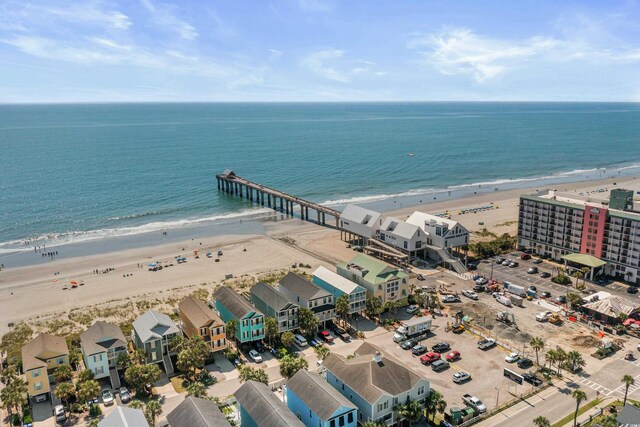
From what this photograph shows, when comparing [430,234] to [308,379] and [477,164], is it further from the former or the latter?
[477,164]

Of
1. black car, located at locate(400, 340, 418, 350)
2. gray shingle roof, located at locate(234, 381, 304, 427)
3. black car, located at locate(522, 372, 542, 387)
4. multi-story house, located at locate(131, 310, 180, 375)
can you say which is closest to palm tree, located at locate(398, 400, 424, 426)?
gray shingle roof, located at locate(234, 381, 304, 427)

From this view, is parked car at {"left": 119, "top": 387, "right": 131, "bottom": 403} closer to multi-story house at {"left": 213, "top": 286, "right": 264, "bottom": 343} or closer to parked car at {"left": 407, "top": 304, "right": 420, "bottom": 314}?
multi-story house at {"left": 213, "top": 286, "right": 264, "bottom": 343}

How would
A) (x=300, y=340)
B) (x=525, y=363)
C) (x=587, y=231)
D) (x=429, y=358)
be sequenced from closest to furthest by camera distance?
(x=525, y=363) → (x=429, y=358) → (x=300, y=340) → (x=587, y=231)

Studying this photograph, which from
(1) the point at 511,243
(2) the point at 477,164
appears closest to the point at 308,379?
(1) the point at 511,243

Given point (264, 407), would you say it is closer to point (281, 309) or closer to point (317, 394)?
point (317, 394)

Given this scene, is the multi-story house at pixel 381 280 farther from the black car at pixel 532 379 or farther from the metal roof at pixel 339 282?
the black car at pixel 532 379

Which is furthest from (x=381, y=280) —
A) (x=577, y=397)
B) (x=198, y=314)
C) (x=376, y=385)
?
(x=577, y=397)
